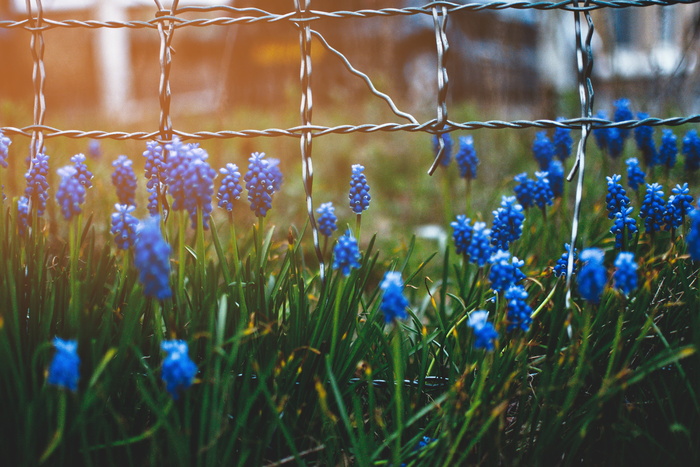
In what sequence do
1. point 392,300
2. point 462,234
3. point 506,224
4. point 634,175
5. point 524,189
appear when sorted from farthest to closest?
1. point 524,189
2. point 634,175
3. point 506,224
4. point 462,234
5. point 392,300

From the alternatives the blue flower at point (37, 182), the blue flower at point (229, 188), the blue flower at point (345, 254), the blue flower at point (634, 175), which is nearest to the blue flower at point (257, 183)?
the blue flower at point (229, 188)

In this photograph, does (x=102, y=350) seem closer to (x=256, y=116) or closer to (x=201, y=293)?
(x=201, y=293)

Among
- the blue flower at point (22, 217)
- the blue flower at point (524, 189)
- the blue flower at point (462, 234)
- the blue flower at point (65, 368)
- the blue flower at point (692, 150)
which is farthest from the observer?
the blue flower at point (692, 150)

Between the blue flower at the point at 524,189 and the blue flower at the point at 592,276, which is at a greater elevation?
the blue flower at the point at 524,189

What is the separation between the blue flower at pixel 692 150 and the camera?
238cm

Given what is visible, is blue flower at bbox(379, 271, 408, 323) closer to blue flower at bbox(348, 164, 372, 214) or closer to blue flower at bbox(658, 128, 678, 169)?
blue flower at bbox(348, 164, 372, 214)

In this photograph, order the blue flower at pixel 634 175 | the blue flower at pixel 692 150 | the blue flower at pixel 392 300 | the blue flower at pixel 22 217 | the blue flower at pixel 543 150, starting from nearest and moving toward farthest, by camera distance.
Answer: the blue flower at pixel 392 300 → the blue flower at pixel 22 217 → the blue flower at pixel 634 175 → the blue flower at pixel 692 150 → the blue flower at pixel 543 150

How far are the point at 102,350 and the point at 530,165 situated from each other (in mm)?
4034

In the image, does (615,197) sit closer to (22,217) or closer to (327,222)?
(327,222)

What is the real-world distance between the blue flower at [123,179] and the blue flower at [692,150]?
6.49ft

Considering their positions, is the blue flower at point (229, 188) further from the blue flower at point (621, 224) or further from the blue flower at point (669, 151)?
the blue flower at point (669, 151)

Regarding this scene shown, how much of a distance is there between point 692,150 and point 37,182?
2.24 meters

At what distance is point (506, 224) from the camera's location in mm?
1855

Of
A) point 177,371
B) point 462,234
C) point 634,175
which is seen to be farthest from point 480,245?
point 634,175
